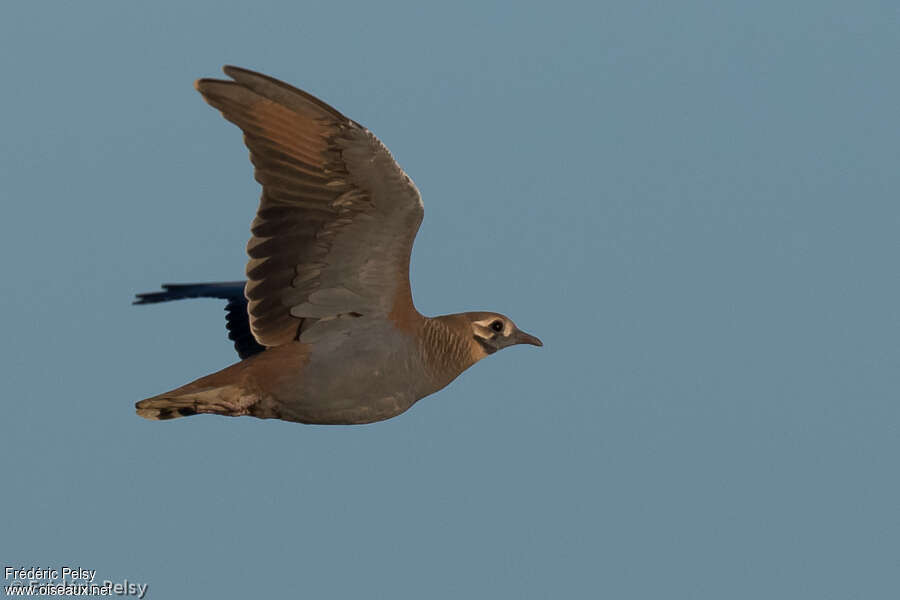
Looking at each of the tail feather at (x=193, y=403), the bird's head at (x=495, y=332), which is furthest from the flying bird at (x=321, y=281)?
the bird's head at (x=495, y=332)

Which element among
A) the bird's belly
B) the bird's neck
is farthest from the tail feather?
the bird's neck

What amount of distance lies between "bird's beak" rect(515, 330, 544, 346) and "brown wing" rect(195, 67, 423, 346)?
1825 mm

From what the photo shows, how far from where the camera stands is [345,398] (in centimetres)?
1142

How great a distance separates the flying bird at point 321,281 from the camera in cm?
1030

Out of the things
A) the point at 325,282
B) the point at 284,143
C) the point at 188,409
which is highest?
the point at 284,143

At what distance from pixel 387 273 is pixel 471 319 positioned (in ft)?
5.26

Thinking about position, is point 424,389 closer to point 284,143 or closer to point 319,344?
point 319,344

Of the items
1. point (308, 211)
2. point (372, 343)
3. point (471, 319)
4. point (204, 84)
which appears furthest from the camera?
point (471, 319)

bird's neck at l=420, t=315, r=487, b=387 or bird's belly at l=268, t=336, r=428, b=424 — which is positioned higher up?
bird's neck at l=420, t=315, r=487, b=387

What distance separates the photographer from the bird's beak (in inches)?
514

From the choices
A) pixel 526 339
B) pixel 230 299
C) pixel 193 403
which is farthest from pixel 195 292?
pixel 526 339

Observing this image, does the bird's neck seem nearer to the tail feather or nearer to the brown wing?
the brown wing

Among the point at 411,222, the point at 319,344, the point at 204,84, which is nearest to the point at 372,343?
the point at 319,344

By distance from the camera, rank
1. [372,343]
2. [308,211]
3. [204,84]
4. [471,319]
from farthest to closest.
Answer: [471,319] → [372,343] → [308,211] → [204,84]
